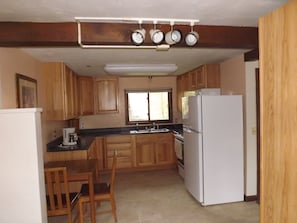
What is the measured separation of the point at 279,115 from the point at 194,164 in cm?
227

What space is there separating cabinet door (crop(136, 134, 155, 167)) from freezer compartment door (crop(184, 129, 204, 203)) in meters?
1.43

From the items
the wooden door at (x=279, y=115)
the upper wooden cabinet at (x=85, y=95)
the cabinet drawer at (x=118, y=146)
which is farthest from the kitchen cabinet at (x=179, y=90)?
the wooden door at (x=279, y=115)

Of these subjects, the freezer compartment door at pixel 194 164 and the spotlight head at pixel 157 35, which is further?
the freezer compartment door at pixel 194 164

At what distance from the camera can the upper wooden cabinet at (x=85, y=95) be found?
5.14 metres

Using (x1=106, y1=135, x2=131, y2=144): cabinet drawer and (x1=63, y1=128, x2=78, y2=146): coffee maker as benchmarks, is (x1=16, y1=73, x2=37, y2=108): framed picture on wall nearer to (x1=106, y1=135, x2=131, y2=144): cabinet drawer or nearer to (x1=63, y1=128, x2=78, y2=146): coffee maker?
(x1=63, y1=128, x2=78, y2=146): coffee maker

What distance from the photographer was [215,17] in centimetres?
201

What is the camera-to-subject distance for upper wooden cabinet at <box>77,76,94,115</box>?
5145 millimetres

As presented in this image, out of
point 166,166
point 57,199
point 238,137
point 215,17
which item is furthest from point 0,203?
point 166,166

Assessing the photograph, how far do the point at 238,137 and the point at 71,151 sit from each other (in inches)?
101

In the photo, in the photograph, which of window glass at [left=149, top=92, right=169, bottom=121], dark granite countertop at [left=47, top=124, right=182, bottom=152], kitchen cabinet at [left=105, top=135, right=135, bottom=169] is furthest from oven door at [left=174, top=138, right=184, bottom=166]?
window glass at [left=149, top=92, right=169, bottom=121]

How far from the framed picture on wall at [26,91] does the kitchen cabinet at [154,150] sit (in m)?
2.53

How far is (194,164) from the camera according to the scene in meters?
3.50

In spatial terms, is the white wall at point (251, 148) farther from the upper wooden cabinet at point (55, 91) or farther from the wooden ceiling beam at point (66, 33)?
the upper wooden cabinet at point (55, 91)

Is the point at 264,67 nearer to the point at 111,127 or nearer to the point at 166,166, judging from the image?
the point at 166,166
